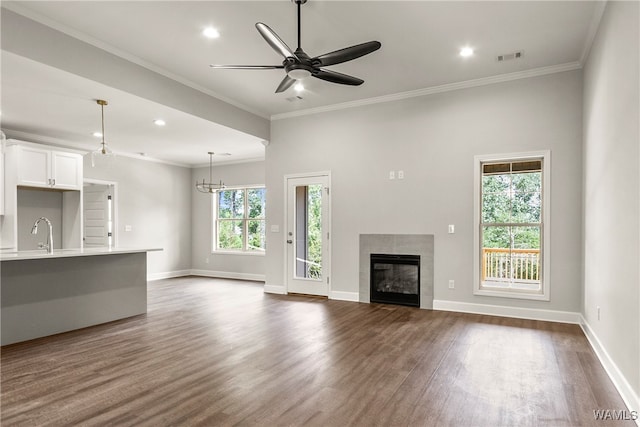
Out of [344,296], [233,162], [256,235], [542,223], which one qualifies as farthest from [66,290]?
[542,223]

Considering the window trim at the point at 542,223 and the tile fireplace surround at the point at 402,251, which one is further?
the tile fireplace surround at the point at 402,251

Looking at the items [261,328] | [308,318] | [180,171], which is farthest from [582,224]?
[180,171]

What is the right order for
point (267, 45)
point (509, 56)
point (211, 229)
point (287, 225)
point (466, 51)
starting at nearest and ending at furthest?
point (267, 45), point (466, 51), point (509, 56), point (287, 225), point (211, 229)

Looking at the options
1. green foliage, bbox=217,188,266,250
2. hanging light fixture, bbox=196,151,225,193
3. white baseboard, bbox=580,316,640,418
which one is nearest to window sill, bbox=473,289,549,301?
white baseboard, bbox=580,316,640,418

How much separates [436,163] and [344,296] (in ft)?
8.27

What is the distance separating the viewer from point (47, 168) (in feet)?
20.5

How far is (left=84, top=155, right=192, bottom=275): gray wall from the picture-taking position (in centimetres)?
801

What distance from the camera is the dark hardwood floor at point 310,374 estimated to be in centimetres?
235

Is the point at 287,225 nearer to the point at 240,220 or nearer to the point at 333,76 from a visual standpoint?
the point at 240,220

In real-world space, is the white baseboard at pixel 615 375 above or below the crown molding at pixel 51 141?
below

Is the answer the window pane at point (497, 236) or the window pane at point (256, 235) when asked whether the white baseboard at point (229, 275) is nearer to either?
the window pane at point (256, 235)

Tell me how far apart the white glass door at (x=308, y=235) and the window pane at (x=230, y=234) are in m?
2.85

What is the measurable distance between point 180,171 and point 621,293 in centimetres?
907

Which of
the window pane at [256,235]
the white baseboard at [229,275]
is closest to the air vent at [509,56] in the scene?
the window pane at [256,235]
